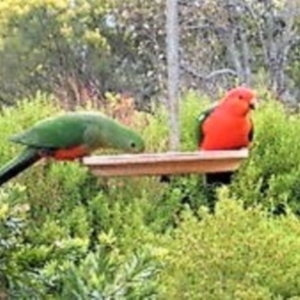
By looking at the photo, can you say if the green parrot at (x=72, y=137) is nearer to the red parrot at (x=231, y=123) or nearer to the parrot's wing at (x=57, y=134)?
the parrot's wing at (x=57, y=134)

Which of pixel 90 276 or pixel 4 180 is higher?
pixel 4 180

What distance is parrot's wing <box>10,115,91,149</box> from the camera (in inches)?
103

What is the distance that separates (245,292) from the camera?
3832 mm

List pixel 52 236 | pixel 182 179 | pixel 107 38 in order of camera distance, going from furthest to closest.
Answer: pixel 107 38 → pixel 182 179 → pixel 52 236

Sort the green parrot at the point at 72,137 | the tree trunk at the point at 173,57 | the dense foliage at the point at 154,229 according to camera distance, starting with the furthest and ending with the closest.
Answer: the dense foliage at the point at 154,229 < the tree trunk at the point at 173,57 < the green parrot at the point at 72,137

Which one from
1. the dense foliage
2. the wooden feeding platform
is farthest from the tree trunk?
the wooden feeding platform

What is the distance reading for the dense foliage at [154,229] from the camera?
3.70 m

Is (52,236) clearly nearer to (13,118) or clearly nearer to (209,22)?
(13,118)

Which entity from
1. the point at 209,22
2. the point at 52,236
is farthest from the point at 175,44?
the point at 209,22

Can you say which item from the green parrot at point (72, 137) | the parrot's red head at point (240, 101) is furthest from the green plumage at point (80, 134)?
the parrot's red head at point (240, 101)

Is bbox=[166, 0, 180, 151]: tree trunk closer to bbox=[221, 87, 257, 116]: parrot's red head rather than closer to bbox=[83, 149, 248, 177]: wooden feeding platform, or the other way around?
bbox=[221, 87, 257, 116]: parrot's red head

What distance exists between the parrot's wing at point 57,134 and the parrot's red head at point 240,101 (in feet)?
2.18

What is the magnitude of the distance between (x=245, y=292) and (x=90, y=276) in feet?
2.26

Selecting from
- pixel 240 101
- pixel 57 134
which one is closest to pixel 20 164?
pixel 57 134
